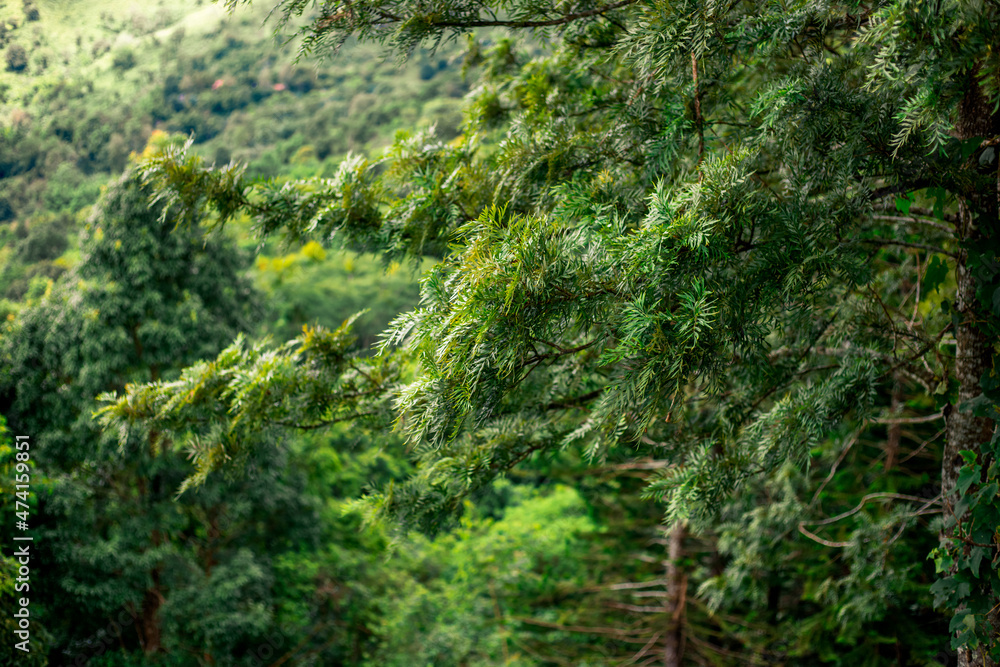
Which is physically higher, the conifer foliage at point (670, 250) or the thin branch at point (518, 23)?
the thin branch at point (518, 23)

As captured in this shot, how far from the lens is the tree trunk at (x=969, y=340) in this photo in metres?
2.07

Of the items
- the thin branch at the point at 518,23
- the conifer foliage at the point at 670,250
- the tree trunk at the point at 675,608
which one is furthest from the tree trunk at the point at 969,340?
the tree trunk at the point at 675,608

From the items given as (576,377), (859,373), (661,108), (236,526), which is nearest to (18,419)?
(236,526)

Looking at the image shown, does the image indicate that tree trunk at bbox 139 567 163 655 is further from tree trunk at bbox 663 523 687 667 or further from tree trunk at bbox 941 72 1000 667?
tree trunk at bbox 941 72 1000 667

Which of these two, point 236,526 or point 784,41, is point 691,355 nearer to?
point 784,41

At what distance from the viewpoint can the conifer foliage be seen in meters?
1.65

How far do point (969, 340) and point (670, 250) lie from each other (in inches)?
54.0

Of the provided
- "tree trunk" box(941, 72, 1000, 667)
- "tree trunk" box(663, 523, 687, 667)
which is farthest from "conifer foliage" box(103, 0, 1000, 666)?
"tree trunk" box(663, 523, 687, 667)

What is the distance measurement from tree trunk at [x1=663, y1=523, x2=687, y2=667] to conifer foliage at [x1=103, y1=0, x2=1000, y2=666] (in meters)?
3.05

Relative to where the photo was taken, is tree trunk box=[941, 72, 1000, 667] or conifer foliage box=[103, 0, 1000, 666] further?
tree trunk box=[941, 72, 1000, 667]

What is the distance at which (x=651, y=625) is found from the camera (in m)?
6.12

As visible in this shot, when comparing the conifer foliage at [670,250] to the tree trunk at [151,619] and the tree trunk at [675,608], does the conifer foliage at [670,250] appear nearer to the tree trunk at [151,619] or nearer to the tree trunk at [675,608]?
the tree trunk at [675,608]

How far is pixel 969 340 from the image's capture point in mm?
2189

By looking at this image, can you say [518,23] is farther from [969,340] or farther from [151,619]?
[151,619]
